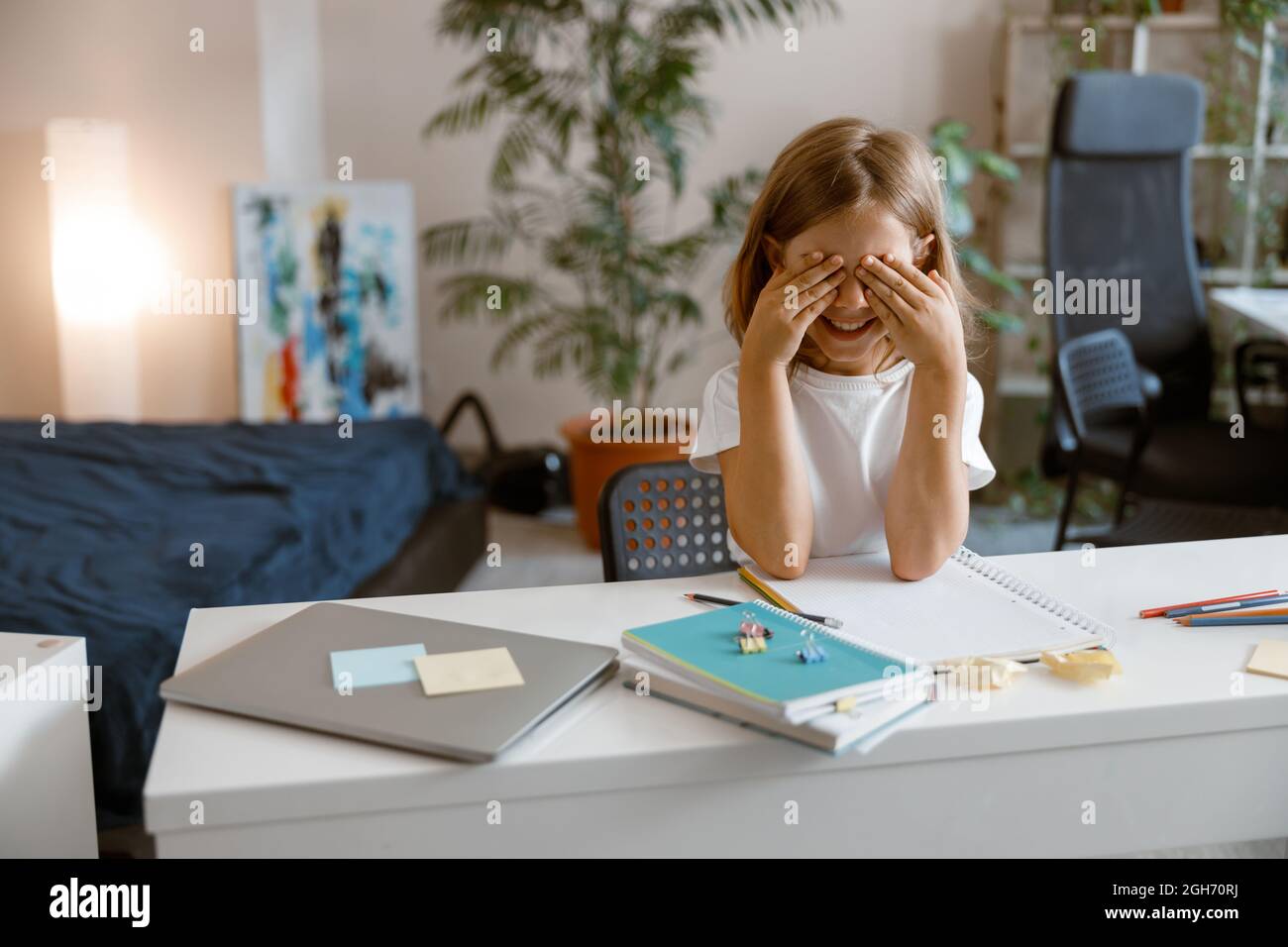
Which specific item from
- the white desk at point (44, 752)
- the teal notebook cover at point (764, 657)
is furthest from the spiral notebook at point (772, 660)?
the white desk at point (44, 752)

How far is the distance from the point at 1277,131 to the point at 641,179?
6.68 feet

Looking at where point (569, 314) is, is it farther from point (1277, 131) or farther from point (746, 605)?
point (746, 605)

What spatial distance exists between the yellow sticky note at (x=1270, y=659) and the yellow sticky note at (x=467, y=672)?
60cm

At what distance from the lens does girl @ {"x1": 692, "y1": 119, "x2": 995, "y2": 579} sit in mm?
1208

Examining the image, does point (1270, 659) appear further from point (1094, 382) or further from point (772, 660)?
point (1094, 382)

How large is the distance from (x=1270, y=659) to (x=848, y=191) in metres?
0.61

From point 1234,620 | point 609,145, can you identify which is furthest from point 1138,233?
point 1234,620

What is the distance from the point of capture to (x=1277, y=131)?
378 centimetres

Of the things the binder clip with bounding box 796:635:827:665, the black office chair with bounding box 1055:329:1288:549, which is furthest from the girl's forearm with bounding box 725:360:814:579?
the black office chair with bounding box 1055:329:1288:549

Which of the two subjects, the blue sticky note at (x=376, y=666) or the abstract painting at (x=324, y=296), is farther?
the abstract painting at (x=324, y=296)

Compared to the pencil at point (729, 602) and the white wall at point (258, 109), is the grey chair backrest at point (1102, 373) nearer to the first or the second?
the white wall at point (258, 109)

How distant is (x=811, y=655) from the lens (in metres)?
0.94

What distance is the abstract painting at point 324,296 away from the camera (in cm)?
392

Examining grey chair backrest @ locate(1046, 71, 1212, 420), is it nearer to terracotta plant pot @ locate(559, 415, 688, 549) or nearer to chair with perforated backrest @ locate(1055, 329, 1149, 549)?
chair with perforated backrest @ locate(1055, 329, 1149, 549)
